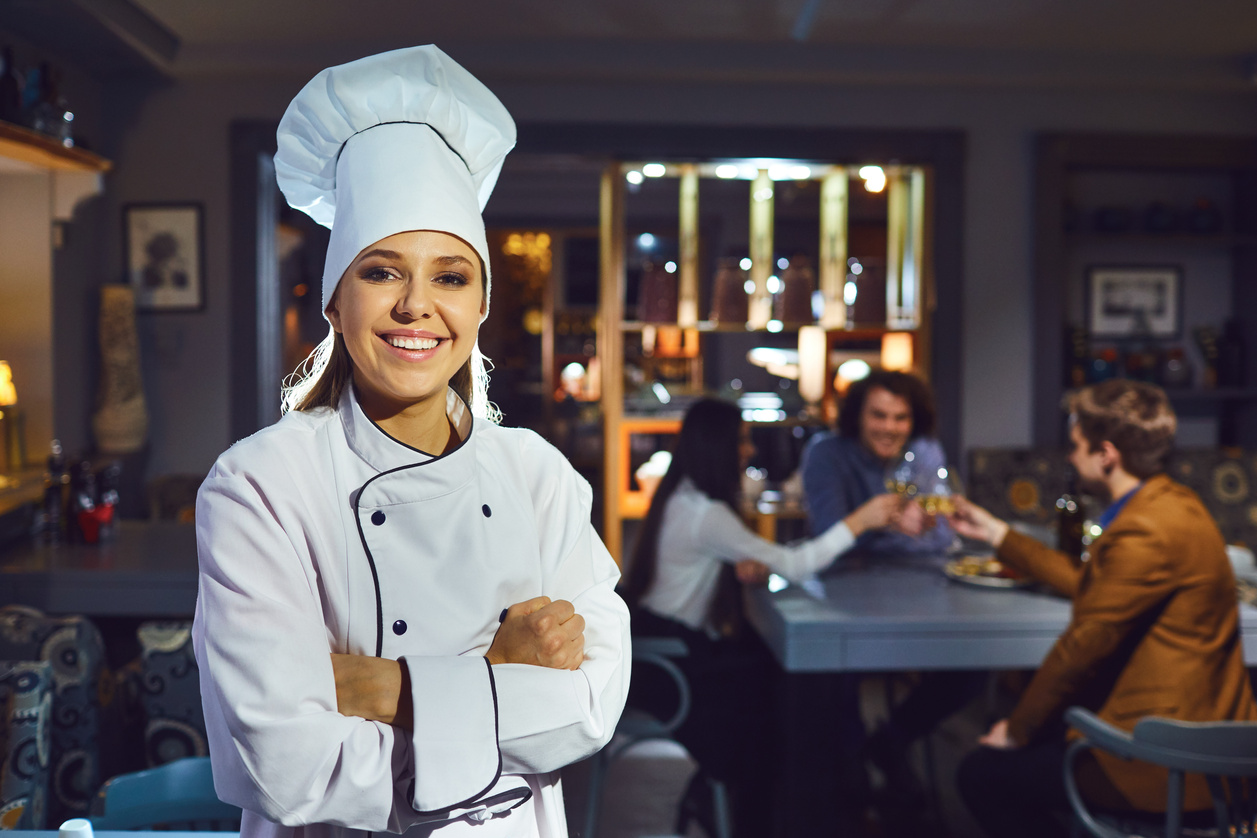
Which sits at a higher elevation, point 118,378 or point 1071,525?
point 118,378

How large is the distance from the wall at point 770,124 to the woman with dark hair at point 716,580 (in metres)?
2.08

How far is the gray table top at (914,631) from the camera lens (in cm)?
221

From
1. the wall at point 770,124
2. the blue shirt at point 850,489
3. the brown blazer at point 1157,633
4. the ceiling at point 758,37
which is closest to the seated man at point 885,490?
the blue shirt at point 850,489

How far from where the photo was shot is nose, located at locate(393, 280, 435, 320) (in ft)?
2.69

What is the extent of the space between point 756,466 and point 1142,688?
2.35m

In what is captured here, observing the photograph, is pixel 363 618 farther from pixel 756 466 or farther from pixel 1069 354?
pixel 1069 354

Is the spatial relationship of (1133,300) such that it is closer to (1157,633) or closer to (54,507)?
(1157,633)

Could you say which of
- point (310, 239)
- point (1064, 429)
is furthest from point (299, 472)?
point (310, 239)

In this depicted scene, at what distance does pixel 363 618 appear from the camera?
0.84 m

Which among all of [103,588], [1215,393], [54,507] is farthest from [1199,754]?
[1215,393]

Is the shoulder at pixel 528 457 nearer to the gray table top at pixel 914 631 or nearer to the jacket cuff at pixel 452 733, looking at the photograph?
the jacket cuff at pixel 452 733

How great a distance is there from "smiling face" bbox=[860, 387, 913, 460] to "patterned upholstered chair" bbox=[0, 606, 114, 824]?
2303 millimetres

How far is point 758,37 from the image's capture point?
393cm

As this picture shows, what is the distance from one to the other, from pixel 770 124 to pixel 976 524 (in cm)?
236
